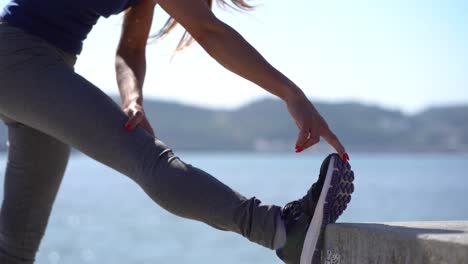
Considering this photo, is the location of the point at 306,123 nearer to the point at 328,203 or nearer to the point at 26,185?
the point at 328,203

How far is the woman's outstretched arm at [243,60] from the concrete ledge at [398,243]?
0.26m

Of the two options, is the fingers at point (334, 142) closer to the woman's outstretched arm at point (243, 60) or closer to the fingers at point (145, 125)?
the woman's outstretched arm at point (243, 60)

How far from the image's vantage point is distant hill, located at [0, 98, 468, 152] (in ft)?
361

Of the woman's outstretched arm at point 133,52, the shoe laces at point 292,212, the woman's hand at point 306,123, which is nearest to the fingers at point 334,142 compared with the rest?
the woman's hand at point 306,123

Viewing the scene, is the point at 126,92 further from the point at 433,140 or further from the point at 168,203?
the point at 433,140

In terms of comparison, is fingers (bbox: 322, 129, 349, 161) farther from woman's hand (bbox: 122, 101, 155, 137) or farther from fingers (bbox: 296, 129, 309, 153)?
woman's hand (bbox: 122, 101, 155, 137)

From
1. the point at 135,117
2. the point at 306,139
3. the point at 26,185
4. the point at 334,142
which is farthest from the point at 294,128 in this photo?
the point at 306,139

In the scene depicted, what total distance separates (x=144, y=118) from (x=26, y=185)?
54 centimetres

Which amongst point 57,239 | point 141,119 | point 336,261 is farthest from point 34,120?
point 57,239

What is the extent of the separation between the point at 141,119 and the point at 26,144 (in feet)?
1.67

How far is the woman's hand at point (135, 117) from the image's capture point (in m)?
2.75

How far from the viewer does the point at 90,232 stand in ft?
78.7

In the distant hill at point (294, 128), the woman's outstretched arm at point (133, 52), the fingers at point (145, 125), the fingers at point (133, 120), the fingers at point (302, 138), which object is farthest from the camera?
the distant hill at point (294, 128)

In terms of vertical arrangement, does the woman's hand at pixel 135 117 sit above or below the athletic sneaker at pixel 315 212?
above
